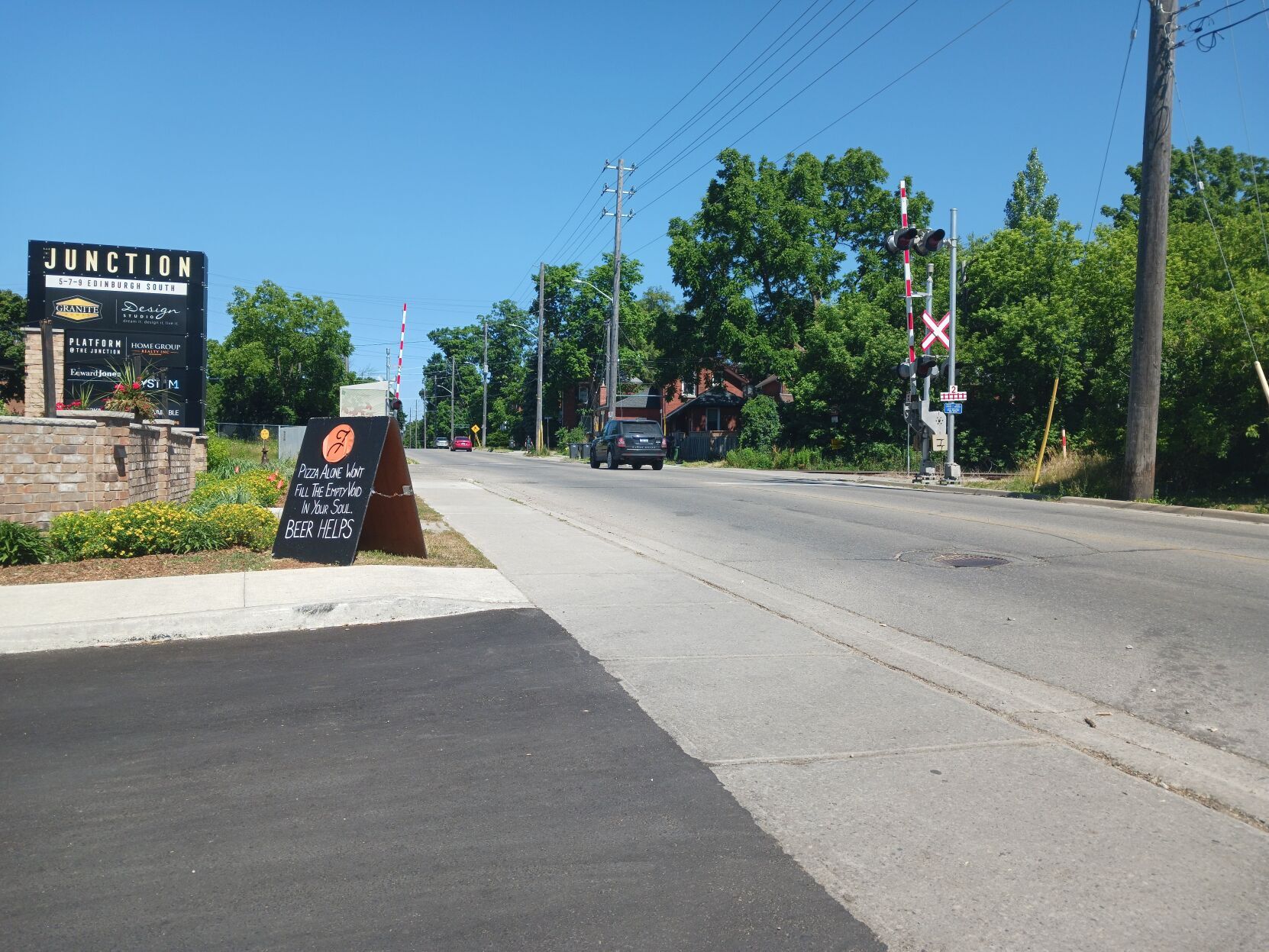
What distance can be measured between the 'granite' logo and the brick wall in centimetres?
901

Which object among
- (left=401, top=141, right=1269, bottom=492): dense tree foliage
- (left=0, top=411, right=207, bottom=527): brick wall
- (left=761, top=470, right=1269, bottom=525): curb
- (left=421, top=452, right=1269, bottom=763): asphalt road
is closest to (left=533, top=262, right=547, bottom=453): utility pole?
(left=401, top=141, right=1269, bottom=492): dense tree foliage

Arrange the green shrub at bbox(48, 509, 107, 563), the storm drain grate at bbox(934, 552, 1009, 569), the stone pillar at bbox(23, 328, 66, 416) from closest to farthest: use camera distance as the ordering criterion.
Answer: the green shrub at bbox(48, 509, 107, 563) < the storm drain grate at bbox(934, 552, 1009, 569) < the stone pillar at bbox(23, 328, 66, 416)

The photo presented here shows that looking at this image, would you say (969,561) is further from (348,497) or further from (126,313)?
(126,313)

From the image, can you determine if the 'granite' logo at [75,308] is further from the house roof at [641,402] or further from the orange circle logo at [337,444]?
the house roof at [641,402]

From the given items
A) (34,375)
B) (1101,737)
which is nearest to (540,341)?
(34,375)

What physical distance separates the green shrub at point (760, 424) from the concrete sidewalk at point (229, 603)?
129 feet

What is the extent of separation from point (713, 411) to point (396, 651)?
61.1 meters

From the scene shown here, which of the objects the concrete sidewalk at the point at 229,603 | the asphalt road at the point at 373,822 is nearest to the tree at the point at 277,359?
the concrete sidewalk at the point at 229,603

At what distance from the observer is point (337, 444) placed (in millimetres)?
10562

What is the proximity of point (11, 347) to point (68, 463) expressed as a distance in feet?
119

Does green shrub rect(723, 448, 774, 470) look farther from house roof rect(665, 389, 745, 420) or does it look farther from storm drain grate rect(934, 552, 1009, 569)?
storm drain grate rect(934, 552, 1009, 569)

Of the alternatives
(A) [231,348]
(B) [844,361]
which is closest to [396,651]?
(B) [844,361]

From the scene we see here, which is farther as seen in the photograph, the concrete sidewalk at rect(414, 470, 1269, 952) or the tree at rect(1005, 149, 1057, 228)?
the tree at rect(1005, 149, 1057, 228)

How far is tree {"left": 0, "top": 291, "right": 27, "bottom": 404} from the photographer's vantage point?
32653mm
